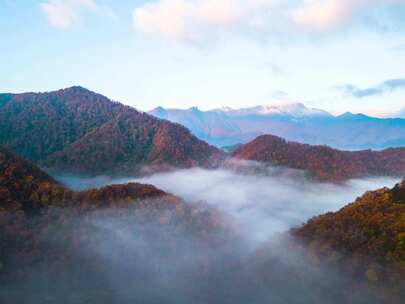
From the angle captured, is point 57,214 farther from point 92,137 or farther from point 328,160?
point 92,137

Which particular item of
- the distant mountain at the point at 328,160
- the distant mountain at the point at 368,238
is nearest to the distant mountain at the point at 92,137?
the distant mountain at the point at 328,160

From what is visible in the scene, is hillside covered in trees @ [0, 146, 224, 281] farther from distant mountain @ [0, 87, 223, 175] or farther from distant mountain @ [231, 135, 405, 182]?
distant mountain @ [0, 87, 223, 175]

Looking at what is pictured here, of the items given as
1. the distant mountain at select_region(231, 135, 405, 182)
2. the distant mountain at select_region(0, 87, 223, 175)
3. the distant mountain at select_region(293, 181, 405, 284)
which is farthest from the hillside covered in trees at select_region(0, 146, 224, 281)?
the distant mountain at select_region(0, 87, 223, 175)

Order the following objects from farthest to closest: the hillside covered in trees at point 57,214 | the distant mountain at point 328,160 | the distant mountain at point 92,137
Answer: the distant mountain at point 92,137 < the distant mountain at point 328,160 < the hillside covered in trees at point 57,214

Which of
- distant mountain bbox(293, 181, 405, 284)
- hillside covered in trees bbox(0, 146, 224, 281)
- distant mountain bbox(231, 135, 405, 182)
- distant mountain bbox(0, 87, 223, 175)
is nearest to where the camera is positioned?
hillside covered in trees bbox(0, 146, 224, 281)

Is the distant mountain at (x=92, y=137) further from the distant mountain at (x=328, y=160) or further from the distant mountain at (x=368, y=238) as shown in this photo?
the distant mountain at (x=368, y=238)
